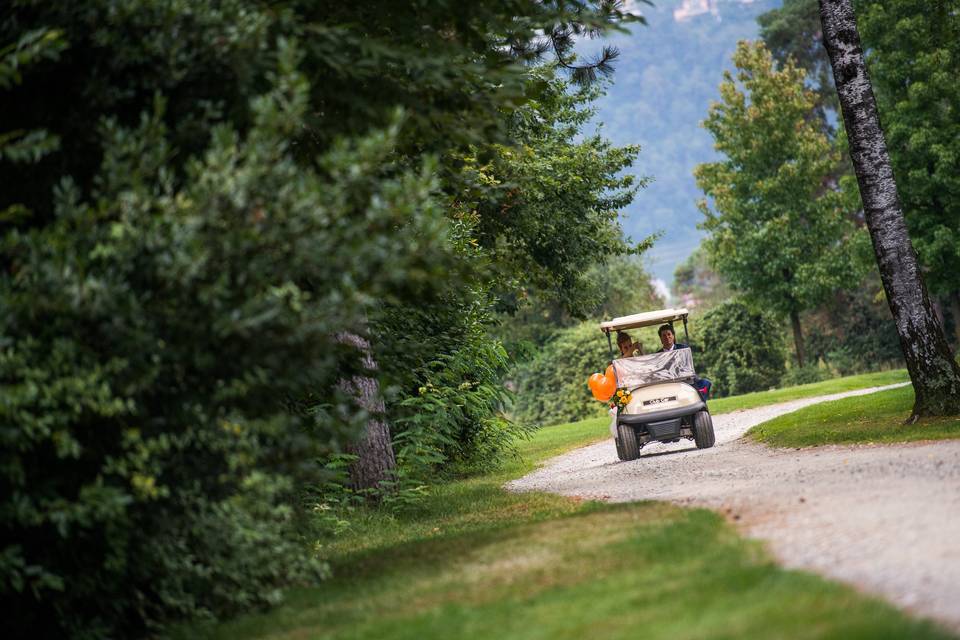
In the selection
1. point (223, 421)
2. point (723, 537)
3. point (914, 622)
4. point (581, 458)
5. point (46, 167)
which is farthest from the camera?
point (581, 458)

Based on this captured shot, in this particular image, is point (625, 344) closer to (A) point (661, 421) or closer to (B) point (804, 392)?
(A) point (661, 421)

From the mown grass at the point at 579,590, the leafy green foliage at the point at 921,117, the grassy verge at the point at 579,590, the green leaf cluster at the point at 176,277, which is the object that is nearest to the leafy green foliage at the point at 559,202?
the leafy green foliage at the point at 921,117

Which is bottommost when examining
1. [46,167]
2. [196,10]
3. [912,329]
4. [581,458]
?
[581,458]

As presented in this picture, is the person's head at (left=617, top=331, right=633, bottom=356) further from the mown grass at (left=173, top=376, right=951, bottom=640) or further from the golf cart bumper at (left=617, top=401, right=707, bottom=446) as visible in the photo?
the mown grass at (left=173, top=376, right=951, bottom=640)

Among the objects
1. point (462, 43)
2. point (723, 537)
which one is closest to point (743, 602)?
point (723, 537)

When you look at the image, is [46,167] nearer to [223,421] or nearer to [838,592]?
[223,421]

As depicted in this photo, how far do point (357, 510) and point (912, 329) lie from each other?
7119 mm

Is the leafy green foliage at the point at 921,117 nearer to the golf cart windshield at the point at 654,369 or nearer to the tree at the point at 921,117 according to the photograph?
the tree at the point at 921,117

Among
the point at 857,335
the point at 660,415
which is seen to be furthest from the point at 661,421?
the point at 857,335

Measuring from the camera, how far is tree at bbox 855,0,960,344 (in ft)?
91.8

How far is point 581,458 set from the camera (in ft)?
62.5

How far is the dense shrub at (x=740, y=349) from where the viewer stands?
38594mm

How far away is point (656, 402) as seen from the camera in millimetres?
15703

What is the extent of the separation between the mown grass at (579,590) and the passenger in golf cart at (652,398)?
6122 mm
